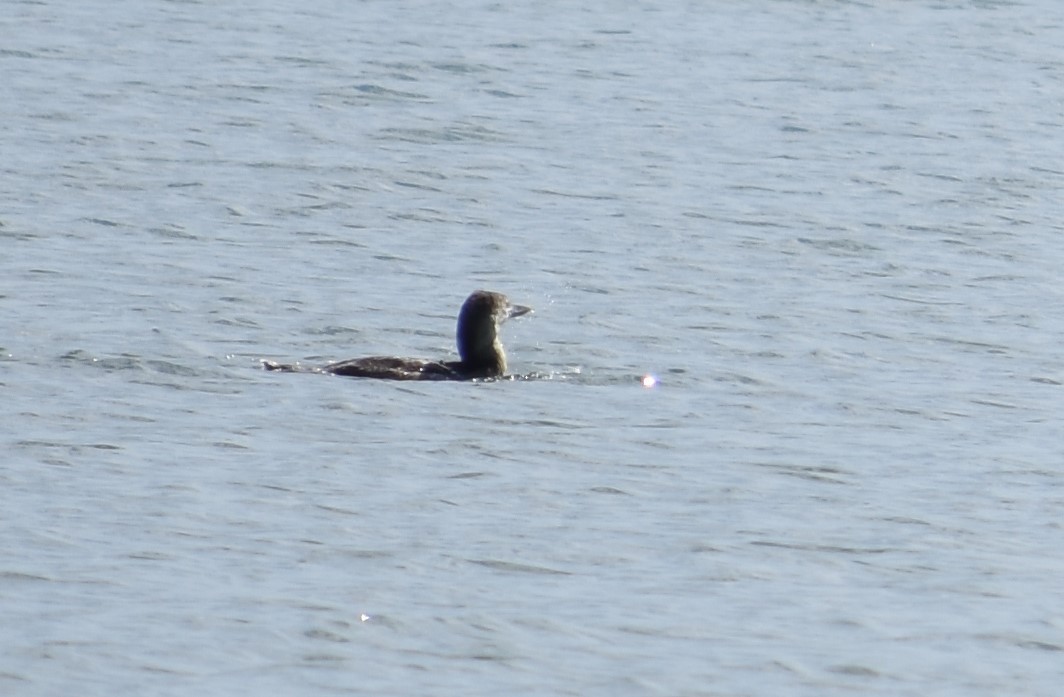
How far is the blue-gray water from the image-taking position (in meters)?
9.34

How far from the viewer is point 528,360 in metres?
15.2

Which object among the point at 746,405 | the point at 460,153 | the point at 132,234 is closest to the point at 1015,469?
the point at 746,405

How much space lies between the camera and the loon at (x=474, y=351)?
1403cm

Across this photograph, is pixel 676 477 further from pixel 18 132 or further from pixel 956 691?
pixel 18 132

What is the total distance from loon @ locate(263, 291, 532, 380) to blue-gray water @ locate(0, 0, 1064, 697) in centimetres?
20

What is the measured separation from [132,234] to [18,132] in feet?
13.8

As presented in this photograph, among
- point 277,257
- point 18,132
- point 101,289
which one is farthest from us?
point 18,132

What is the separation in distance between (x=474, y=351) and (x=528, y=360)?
0.71 metres

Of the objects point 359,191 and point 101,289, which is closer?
point 101,289

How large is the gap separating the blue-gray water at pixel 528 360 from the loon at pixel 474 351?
0.20m

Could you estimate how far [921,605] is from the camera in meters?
9.92

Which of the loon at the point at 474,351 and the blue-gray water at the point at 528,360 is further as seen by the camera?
the loon at the point at 474,351

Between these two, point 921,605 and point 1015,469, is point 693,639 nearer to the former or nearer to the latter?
point 921,605

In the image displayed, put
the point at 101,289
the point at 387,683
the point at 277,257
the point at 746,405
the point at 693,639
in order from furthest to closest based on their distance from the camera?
1. the point at 277,257
2. the point at 101,289
3. the point at 746,405
4. the point at 693,639
5. the point at 387,683
